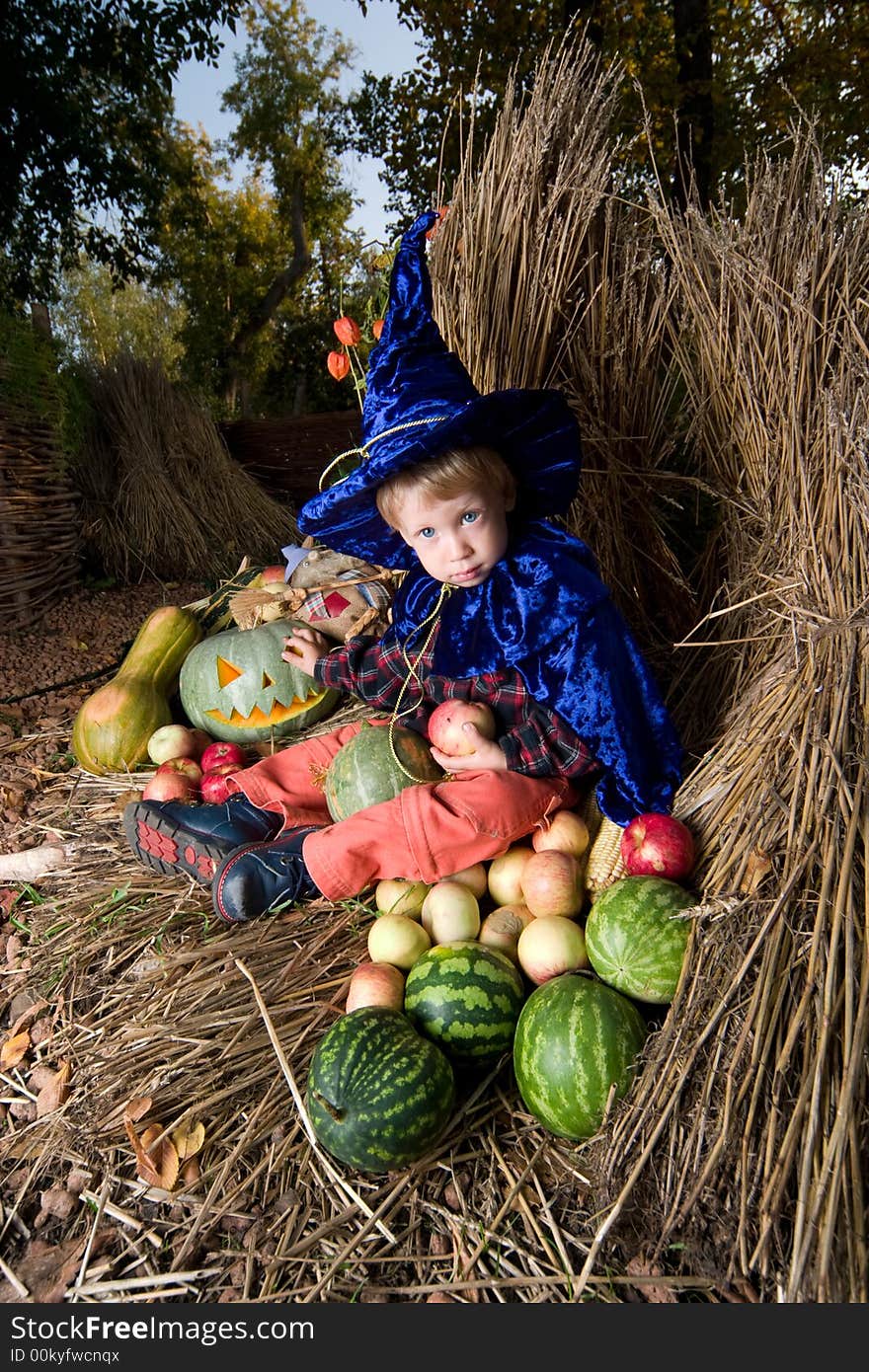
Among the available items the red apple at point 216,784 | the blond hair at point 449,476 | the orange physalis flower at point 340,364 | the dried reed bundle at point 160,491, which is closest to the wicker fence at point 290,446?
the dried reed bundle at point 160,491

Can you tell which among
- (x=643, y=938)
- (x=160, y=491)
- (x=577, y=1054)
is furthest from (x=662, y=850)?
(x=160, y=491)

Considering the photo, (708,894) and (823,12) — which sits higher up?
(823,12)

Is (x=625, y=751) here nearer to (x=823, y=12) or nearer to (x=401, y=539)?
(x=401, y=539)

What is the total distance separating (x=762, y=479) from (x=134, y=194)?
20.9ft

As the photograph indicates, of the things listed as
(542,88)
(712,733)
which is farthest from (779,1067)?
(542,88)

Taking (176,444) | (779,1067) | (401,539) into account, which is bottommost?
(779,1067)

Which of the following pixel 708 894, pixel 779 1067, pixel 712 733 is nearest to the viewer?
pixel 779 1067

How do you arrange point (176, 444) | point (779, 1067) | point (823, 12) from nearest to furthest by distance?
point (779, 1067) → point (176, 444) → point (823, 12)

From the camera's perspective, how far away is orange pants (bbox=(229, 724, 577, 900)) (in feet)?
6.74

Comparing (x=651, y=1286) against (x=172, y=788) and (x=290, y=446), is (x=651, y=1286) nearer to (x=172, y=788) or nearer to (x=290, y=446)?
(x=172, y=788)

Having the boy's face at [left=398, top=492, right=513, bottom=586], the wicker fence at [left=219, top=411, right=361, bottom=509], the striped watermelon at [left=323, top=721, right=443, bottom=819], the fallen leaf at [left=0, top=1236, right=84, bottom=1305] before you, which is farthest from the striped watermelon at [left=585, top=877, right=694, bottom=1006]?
the wicker fence at [left=219, top=411, right=361, bottom=509]

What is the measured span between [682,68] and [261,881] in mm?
7891

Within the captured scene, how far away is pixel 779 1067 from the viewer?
1311 millimetres

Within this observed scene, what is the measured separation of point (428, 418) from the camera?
6.14ft
